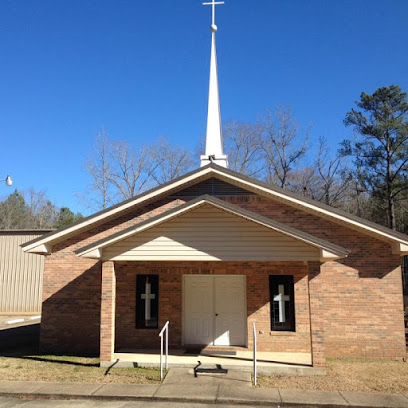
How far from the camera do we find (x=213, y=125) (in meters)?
16.6

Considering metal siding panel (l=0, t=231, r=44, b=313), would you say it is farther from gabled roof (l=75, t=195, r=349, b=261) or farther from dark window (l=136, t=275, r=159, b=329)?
gabled roof (l=75, t=195, r=349, b=261)

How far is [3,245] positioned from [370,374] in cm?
2153

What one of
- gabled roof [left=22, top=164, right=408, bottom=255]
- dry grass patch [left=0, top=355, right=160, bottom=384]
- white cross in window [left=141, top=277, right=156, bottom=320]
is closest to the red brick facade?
gabled roof [left=22, top=164, right=408, bottom=255]

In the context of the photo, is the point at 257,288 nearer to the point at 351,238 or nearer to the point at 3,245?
the point at 351,238

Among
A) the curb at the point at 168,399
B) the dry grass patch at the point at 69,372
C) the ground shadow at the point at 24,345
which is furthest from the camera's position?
the ground shadow at the point at 24,345

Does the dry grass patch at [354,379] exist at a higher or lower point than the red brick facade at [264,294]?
lower

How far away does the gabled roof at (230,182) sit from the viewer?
1082 cm

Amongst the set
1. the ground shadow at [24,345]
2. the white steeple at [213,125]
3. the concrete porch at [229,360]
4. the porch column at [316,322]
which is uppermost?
the white steeple at [213,125]

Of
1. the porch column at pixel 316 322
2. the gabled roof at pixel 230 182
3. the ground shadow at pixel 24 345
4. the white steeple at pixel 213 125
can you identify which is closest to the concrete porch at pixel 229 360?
the porch column at pixel 316 322

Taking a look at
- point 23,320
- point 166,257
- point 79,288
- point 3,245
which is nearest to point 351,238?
point 166,257

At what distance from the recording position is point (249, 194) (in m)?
12.0

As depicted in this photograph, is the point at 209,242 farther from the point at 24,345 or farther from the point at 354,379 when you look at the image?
the point at 24,345

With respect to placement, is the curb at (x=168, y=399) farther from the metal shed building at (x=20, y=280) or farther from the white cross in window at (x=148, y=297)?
the metal shed building at (x=20, y=280)

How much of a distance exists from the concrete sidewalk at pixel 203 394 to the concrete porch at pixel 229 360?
1059mm
